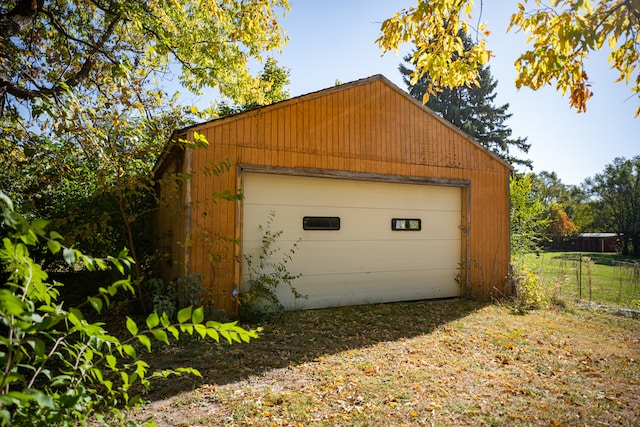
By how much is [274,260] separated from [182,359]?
2.53 m

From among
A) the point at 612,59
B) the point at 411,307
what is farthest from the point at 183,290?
the point at 612,59

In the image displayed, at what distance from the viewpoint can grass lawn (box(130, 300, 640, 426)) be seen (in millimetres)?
2961

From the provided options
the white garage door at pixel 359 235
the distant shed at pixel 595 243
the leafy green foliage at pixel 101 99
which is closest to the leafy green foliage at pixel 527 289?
the white garage door at pixel 359 235

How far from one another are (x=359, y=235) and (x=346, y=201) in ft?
2.30

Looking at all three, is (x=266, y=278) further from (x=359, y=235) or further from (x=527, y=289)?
(x=527, y=289)

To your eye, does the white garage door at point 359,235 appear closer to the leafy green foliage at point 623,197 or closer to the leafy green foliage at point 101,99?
the leafy green foliage at point 101,99

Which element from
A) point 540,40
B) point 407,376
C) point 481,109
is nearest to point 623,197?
point 481,109

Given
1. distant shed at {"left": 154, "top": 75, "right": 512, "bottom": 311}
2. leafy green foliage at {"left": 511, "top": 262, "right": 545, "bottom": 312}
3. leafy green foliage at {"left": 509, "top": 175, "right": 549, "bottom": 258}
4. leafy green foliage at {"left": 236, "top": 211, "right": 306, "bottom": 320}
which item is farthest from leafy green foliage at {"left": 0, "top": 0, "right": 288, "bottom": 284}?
leafy green foliage at {"left": 509, "top": 175, "right": 549, "bottom": 258}

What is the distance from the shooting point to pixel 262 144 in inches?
246

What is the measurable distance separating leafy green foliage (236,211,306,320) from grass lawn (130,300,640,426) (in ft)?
1.34

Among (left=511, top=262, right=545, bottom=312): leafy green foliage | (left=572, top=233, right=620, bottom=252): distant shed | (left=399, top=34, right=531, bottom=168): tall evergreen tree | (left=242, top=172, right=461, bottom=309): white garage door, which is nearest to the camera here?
(left=242, top=172, right=461, bottom=309): white garage door

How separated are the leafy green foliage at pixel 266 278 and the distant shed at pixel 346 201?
12 centimetres

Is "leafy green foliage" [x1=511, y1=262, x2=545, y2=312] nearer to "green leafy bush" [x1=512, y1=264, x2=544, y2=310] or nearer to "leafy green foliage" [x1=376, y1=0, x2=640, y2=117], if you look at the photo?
"green leafy bush" [x1=512, y1=264, x2=544, y2=310]

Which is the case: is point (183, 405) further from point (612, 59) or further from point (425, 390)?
point (612, 59)
